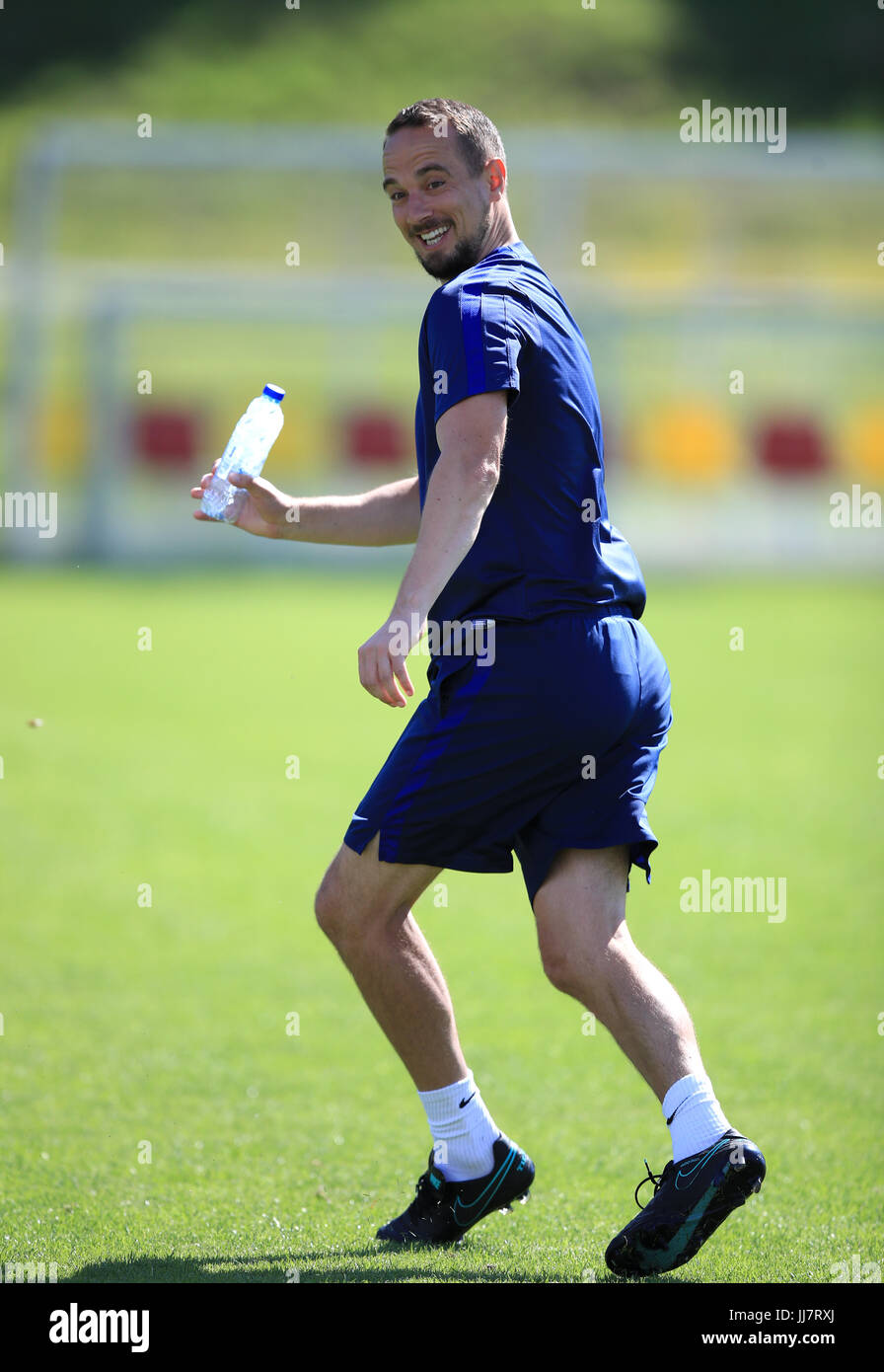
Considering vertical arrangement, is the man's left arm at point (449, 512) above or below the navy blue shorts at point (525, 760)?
above

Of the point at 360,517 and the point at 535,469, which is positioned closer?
the point at 535,469

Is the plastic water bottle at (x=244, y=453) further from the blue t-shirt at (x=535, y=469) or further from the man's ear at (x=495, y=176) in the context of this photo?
the man's ear at (x=495, y=176)

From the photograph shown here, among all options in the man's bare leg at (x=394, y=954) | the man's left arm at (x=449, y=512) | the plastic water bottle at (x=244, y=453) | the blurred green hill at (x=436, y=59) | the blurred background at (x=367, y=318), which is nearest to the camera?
the man's left arm at (x=449, y=512)

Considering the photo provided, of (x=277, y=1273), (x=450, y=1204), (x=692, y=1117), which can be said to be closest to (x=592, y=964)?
(x=692, y=1117)

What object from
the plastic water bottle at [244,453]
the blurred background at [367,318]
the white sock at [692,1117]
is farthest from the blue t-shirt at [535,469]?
the blurred background at [367,318]

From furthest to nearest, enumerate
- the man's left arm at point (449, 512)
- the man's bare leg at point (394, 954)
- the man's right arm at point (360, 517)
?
1. the man's right arm at point (360, 517)
2. the man's bare leg at point (394, 954)
3. the man's left arm at point (449, 512)

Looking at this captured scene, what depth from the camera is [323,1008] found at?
231 inches

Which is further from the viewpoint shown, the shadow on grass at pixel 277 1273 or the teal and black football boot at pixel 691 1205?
the shadow on grass at pixel 277 1273

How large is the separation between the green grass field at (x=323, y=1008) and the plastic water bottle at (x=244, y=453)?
5.49ft

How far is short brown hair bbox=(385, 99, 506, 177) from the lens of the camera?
146 inches

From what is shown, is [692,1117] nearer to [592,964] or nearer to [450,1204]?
[592,964]

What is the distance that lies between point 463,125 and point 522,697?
125 cm

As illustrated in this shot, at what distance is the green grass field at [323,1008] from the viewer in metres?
4.00

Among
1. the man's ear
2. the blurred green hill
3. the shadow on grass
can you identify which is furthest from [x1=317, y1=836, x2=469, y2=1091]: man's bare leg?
the blurred green hill
